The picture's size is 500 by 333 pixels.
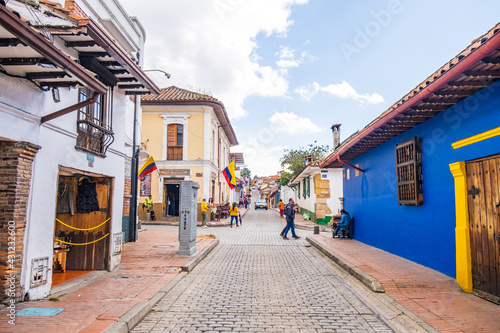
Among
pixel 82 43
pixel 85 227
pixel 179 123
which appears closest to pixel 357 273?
pixel 85 227

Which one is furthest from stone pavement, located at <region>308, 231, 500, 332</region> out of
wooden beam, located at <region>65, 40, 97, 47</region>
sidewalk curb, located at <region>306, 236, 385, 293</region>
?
wooden beam, located at <region>65, 40, 97, 47</region>

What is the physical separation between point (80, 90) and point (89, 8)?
3.12 metres

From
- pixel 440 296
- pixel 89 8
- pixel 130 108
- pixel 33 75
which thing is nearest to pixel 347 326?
pixel 440 296

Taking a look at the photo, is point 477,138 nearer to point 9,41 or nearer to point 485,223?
point 485,223

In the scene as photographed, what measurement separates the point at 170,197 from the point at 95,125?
17.3 metres

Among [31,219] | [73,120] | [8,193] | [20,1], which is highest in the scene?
[20,1]

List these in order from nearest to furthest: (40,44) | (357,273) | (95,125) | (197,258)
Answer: (40,44) → (95,125) → (357,273) → (197,258)

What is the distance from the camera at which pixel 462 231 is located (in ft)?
19.8

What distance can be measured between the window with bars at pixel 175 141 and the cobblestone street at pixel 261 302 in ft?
47.7

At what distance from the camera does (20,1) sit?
4.78 metres

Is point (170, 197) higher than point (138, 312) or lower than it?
higher

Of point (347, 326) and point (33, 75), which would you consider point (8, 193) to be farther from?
point (347, 326)

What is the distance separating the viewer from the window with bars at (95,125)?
688 centimetres

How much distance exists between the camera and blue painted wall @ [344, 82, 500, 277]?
18.8 feet
